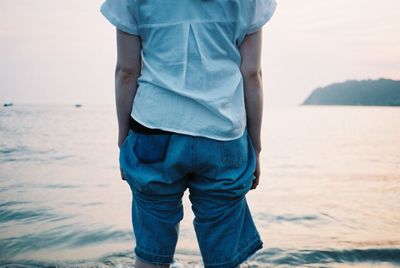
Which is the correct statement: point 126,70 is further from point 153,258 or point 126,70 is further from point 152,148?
point 153,258

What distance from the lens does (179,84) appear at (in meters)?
1.77

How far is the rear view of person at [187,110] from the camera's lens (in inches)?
69.6

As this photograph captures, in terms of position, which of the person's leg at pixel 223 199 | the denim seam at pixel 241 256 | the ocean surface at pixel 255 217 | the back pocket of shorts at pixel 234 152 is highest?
the back pocket of shorts at pixel 234 152

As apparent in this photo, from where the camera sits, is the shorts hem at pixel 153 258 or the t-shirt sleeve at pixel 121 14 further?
the shorts hem at pixel 153 258

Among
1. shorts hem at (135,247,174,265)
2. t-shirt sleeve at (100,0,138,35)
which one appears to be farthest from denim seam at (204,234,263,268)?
t-shirt sleeve at (100,0,138,35)

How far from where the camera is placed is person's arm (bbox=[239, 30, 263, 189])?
1.92 metres

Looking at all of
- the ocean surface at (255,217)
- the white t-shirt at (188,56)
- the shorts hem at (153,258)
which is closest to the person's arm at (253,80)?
the white t-shirt at (188,56)

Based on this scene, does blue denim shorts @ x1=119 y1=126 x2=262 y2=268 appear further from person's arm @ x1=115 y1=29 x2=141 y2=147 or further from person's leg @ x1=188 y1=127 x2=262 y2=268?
person's arm @ x1=115 y1=29 x2=141 y2=147

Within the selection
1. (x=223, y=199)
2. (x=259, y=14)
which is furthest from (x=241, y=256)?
(x=259, y=14)

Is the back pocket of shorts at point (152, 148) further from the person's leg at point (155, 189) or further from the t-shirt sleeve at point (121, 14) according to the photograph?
the t-shirt sleeve at point (121, 14)

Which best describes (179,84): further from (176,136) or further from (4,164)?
(4,164)

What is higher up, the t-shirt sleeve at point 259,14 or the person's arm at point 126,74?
the t-shirt sleeve at point 259,14

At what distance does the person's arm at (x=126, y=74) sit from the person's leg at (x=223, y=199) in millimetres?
432

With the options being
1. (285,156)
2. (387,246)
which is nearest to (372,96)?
(285,156)
